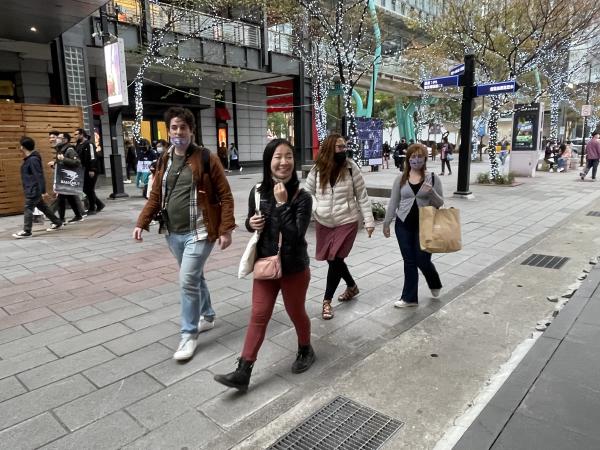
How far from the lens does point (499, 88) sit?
35.0 ft

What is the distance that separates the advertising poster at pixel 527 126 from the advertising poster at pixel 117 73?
15.0 m

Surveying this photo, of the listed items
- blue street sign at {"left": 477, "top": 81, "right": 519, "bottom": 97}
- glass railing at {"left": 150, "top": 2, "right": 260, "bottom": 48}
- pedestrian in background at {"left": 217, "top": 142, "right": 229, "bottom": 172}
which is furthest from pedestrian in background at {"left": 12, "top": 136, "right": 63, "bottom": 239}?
pedestrian in background at {"left": 217, "top": 142, "right": 229, "bottom": 172}

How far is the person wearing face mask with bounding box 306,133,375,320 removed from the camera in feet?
13.1

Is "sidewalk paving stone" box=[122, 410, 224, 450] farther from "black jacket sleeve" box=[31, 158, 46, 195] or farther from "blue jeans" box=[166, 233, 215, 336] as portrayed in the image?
"black jacket sleeve" box=[31, 158, 46, 195]

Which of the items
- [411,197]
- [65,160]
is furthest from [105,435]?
[65,160]

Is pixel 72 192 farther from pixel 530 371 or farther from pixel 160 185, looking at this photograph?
pixel 530 371

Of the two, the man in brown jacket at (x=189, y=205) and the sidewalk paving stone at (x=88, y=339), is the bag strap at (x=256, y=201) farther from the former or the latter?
the sidewalk paving stone at (x=88, y=339)

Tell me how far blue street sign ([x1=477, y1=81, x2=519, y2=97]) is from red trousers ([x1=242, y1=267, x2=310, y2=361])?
939 cm

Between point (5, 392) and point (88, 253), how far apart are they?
4028 millimetres

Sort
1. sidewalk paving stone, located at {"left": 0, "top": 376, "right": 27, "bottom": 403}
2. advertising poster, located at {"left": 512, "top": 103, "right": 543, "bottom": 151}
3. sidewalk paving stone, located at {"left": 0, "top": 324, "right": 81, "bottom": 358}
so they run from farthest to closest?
advertising poster, located at {"left": 512, "top": 103, "right": 543, "bottom": 151} → sidewalk paving stone, located at {"left": 0, "top": 324, "right": 81, "bottom": 358} → sidewalk paving stone, located at {"left": 0, "top": 376, "right": 27, "bottom": 403}

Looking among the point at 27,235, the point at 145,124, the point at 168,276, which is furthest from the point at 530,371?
the point at 145,124

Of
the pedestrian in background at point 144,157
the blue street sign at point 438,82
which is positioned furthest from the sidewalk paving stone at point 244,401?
the pedestrian in background at point 144,157

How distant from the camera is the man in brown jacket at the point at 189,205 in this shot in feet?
11.1

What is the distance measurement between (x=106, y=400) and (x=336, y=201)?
2.36 m
